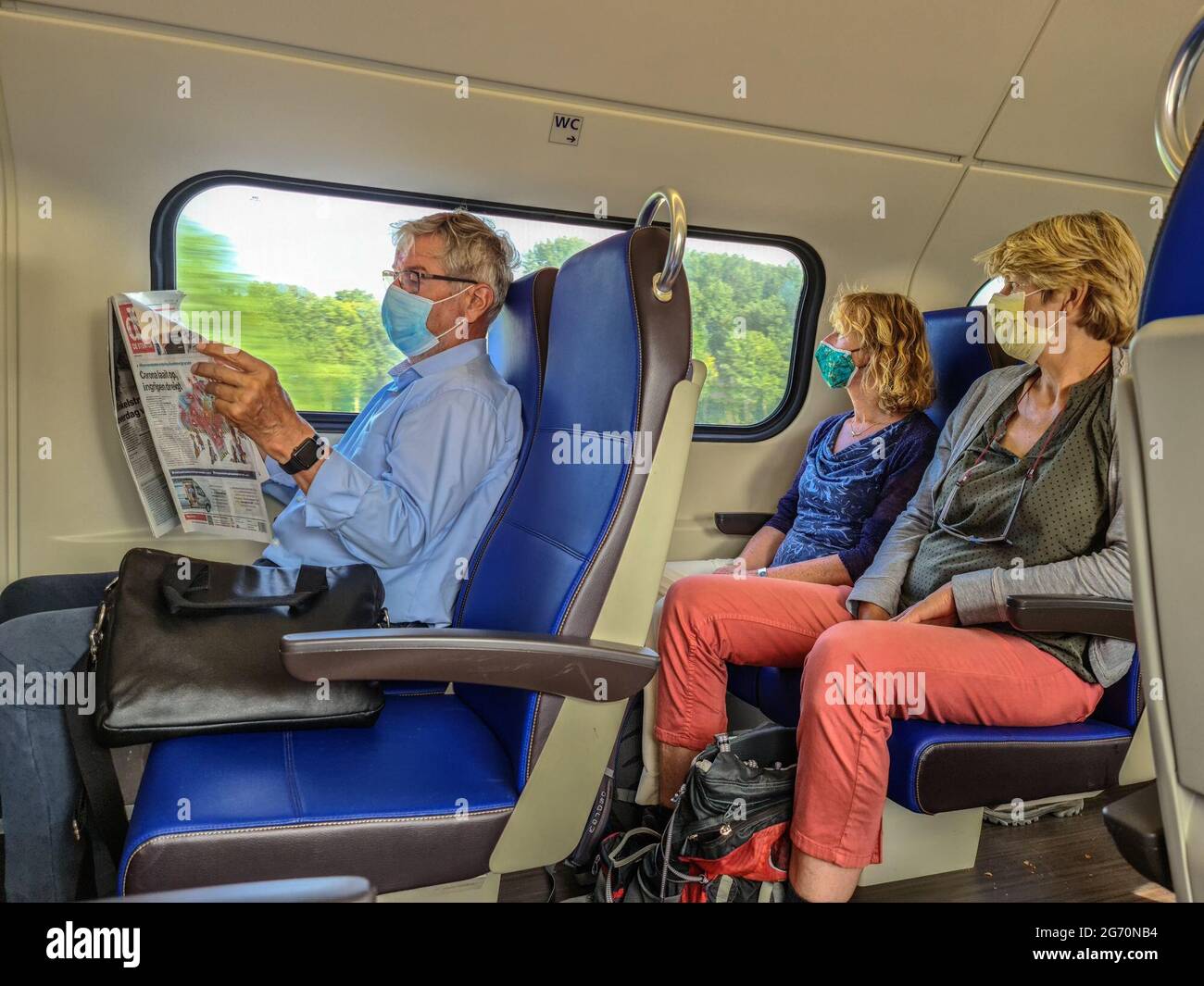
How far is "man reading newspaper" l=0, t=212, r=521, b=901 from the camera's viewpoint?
170 centimetres

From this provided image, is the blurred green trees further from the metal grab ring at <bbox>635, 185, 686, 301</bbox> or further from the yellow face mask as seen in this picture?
the metal grab ring at <bbox>635, 185, 686, 301</bbox>

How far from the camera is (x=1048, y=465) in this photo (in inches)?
89.5

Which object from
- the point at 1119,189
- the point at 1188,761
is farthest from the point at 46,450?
the point at 1119,189

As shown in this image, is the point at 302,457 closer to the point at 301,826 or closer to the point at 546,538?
the point at 546,538

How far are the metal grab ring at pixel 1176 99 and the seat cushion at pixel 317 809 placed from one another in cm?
126

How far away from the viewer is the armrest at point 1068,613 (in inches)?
72.2

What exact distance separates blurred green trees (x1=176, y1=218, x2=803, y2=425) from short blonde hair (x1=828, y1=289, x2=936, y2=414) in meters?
0.51

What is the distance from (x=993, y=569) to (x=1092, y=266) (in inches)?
32.0

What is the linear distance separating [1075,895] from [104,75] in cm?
328

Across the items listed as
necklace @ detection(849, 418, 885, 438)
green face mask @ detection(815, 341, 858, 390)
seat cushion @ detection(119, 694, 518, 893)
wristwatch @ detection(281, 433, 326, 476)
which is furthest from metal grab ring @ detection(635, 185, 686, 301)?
green face mask @ detection(815, 341, 858, 390)

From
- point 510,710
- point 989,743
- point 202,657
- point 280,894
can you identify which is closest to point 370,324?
point 202,657

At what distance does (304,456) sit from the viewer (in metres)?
1.91
